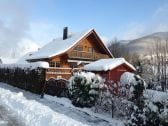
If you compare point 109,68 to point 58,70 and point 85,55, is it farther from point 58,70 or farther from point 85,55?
point 85,55

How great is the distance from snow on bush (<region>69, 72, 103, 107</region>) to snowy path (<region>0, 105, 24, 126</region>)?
158 inches

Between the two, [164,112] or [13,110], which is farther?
[13,110]

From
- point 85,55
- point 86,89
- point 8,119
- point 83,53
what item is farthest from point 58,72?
point 8,119

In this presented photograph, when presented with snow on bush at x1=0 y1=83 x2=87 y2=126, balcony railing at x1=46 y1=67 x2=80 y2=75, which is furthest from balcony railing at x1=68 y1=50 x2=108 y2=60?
snow on bush at x1=0 y1=83 x2=87 y2=126

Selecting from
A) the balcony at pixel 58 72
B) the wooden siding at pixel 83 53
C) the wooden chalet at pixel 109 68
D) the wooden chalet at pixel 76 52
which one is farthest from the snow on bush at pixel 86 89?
the wooden siding at pixel 83 53

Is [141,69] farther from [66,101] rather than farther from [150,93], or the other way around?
[150,93]

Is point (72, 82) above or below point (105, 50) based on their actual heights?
below

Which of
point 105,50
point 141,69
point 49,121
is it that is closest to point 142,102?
point 49,121

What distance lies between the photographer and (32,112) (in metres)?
12.7

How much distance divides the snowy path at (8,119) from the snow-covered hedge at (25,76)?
839 cm

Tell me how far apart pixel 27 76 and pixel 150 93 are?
16.5 metres

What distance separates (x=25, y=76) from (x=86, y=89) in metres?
11.2

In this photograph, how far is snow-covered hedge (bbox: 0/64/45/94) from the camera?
2234cm

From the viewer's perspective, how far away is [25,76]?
1008 inches
